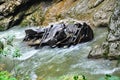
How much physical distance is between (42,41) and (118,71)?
4372 millimetres

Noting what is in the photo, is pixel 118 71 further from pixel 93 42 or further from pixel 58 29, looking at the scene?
pixel 58 29

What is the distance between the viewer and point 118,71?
26.3 feet

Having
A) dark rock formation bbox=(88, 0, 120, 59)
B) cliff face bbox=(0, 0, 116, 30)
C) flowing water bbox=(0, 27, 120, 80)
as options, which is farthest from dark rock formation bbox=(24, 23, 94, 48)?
dark rock formation bbox=(88, 0, 120, 59)

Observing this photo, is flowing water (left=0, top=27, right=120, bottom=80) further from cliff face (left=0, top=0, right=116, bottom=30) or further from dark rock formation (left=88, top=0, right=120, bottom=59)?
cliff face (left=0, top=0, right=116, bottom=30)

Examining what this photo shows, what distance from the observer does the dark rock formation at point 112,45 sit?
8.86 m

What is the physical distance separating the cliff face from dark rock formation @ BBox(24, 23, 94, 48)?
4.11ft

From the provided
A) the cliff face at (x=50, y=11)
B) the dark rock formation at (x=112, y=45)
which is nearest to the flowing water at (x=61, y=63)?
the dark rock formation at (x=112, y=45)

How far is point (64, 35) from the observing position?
11.4 m

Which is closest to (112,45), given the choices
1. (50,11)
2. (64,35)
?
(64,35)

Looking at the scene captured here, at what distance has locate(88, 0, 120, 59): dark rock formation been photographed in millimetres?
8859

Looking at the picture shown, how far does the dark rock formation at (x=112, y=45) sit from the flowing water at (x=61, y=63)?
A: 189 mm

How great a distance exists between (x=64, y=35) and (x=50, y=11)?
467 centimetres

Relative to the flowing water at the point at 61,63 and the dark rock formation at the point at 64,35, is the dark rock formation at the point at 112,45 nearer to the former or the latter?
the flowing water at the point at 61,63

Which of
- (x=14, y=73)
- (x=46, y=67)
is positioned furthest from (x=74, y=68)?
(x=14, y=73)
